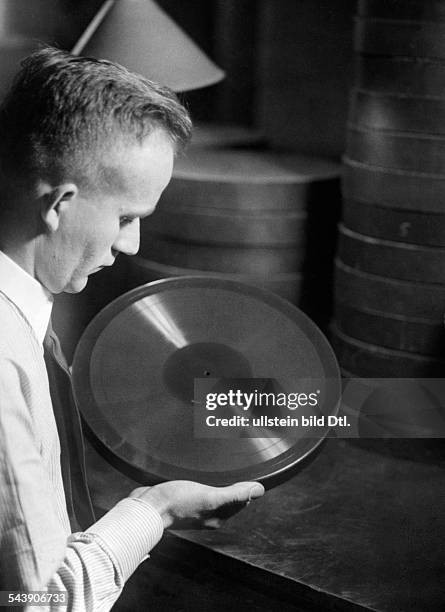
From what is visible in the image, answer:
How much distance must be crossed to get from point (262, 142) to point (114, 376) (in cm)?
137

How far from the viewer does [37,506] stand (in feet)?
2.61

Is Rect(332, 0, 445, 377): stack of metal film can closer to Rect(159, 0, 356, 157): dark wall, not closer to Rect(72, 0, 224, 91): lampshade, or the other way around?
Rect(72, 0, 224, 91): lampshade

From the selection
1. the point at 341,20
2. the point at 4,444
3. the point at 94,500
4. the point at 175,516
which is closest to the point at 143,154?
the point at 4,444

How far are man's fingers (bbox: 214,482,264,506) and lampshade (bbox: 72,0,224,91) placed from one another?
2.51 feet

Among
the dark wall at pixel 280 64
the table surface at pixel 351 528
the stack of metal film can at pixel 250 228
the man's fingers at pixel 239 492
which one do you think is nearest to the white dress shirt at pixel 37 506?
the man's fingers at pixel 239 492

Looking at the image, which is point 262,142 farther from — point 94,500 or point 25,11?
point 94,500

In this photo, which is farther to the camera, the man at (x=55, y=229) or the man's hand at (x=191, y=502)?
the man's hand at (x=191, y=502)

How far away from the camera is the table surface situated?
1.33 meters

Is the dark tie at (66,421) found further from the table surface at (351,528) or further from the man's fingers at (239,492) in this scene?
the table surface at (351,528)

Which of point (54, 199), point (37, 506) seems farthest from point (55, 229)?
point (37, 506)

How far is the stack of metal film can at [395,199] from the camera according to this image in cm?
158

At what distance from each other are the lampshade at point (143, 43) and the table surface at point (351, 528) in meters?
0.73

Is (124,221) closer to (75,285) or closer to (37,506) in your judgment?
(75,285)

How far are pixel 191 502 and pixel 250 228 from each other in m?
0.98
